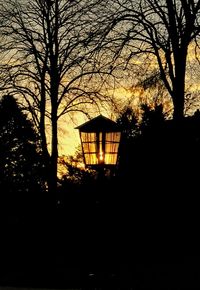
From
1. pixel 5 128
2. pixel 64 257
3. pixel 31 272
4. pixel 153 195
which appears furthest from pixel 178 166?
pixel 5 128

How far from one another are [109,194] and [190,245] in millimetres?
2422

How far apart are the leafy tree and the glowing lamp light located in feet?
162

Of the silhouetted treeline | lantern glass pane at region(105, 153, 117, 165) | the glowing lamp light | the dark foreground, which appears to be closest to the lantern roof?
the glowing lamp light

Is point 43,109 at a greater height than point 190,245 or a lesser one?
greater

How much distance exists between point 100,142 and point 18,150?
53741 mm

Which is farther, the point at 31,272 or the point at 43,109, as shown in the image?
the point at 43,109

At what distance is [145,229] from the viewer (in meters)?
17.2

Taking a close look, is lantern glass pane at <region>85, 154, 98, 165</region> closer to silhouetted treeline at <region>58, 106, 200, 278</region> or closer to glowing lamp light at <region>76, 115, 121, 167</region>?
glowing lamp light at <region>76, 115, 121, 167</region>

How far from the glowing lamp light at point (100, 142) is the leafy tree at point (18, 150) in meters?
49.5

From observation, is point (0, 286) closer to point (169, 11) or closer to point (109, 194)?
point (109, 194)

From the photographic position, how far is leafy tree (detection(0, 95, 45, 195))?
64562 mm

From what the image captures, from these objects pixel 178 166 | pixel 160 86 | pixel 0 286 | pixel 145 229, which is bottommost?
pixel 0 286

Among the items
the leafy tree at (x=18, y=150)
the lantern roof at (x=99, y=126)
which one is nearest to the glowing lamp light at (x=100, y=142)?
the lantern roof at (x=99, y=126)

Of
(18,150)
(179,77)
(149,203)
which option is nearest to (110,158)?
(149,203)
